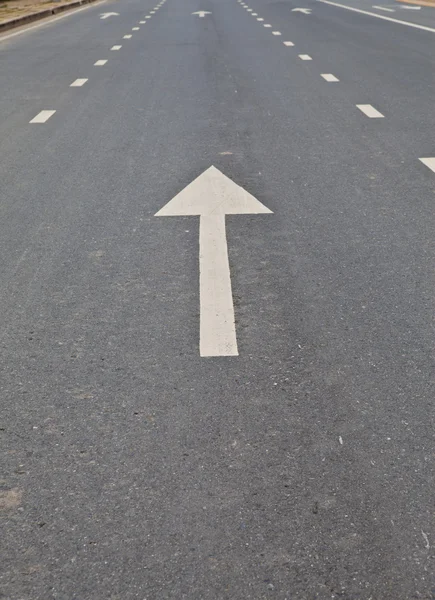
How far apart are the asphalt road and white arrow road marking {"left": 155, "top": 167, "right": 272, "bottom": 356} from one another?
6cm

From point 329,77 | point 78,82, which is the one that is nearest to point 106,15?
point 78,82

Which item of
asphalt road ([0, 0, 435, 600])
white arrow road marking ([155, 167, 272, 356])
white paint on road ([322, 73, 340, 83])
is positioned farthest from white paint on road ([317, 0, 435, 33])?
white arrow road marking ([155, 167, 272, 356])

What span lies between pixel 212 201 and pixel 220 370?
3.02m

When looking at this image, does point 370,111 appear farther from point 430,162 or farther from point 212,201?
point 212,201

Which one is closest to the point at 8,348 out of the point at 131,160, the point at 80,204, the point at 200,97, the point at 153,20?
the point at 80,204

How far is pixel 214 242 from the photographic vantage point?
19.8ft

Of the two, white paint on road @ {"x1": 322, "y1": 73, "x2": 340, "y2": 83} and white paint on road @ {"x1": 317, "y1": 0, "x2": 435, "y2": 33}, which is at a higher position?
white paint on road @ {"x1": 322, "y1": 73, "x2": 340, "y2": 83}

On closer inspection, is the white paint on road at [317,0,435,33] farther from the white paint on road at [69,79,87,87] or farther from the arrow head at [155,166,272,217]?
the arrow head at [155,166,272,217]

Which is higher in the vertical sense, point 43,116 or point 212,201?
point 212,201

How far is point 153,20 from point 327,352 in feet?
82.4

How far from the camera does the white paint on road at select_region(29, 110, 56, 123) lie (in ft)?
34.8

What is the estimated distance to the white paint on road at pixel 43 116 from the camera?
10.6m

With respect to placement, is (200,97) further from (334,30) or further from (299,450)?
(334,30)

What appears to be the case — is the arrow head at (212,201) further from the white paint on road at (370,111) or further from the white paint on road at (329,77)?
the white paint on road at (329,77)
